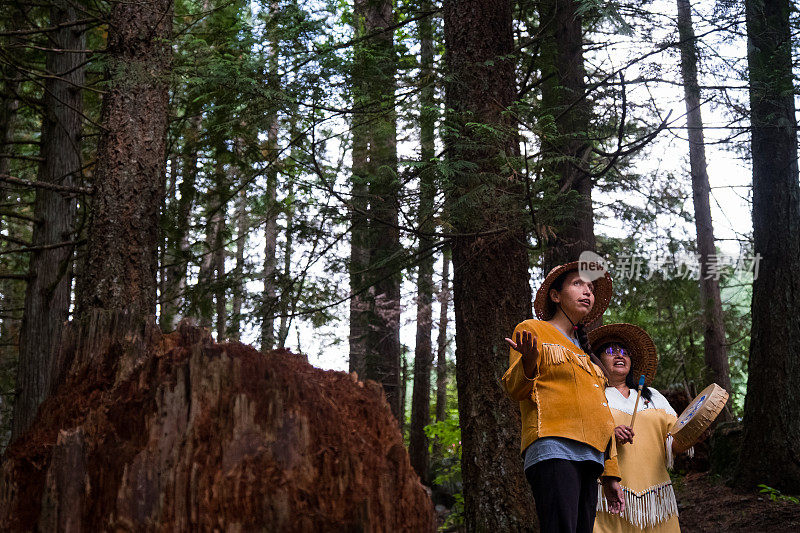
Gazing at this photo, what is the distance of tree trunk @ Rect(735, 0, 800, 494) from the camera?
8.18m

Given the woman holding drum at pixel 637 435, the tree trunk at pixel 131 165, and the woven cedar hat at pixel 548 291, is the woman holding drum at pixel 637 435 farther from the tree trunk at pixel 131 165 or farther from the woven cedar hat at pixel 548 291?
the tree trunk at pixel 131 165

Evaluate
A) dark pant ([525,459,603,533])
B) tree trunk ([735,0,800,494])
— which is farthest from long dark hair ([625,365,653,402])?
tree trunk ([735,0,800,494])

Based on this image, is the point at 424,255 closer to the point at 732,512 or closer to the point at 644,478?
the point at 644,478

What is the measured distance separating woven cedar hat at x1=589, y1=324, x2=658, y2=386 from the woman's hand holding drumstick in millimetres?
1419

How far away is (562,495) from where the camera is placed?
12.3 ft

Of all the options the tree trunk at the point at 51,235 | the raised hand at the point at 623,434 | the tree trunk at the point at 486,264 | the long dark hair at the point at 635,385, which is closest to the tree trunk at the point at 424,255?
the tree trunk at the point at 486,264

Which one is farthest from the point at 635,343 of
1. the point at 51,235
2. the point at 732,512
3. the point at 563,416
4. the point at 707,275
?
the point at 707,275

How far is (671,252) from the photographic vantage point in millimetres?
10586

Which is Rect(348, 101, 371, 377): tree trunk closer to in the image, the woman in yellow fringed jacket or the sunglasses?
the woman in yellow fringed jacket

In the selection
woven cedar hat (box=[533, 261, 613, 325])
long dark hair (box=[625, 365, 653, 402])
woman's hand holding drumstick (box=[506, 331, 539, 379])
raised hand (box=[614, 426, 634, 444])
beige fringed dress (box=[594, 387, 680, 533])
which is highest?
woven cedar hat (box=[533, 261, 613, 325])

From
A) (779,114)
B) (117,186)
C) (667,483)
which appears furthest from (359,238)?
(779,114)

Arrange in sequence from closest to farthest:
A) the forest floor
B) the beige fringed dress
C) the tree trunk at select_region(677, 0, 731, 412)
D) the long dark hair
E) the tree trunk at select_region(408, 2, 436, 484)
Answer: the beige fringed dress < the long dark hair < the tree trunk at select_region(408, 2, 436, 484) < the forest floor < the tree trunk at select_region(677, 0, 731, 412)

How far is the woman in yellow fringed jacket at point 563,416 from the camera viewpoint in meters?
3.78

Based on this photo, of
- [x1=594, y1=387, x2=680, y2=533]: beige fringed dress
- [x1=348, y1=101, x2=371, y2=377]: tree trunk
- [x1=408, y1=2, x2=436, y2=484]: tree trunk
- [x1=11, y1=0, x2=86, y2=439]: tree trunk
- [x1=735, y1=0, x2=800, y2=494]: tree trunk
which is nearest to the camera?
[x1=594, y1=387, x2=680, y2=533]: beige fringed dress
